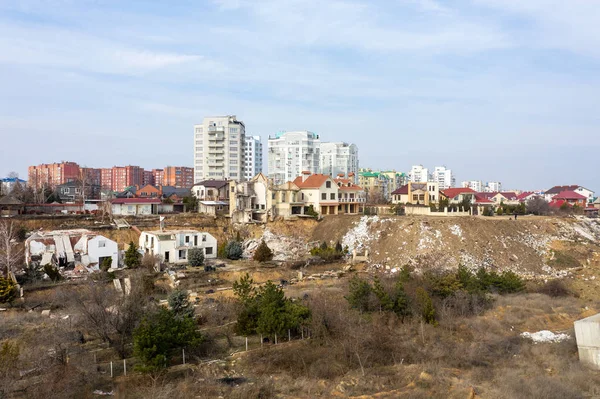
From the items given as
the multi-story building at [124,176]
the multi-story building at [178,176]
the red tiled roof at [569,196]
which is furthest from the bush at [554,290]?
the multi-story building at [124,176]

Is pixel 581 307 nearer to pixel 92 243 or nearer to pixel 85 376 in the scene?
pixel 85 376

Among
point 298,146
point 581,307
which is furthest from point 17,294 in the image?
point 298,146

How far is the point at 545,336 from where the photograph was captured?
20.0m

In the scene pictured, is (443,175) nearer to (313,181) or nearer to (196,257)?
Answer: (313,181)

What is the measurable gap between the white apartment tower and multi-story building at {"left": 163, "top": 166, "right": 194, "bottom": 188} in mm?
29389

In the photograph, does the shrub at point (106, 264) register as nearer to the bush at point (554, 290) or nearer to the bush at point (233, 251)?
the bush at point (233, 251)

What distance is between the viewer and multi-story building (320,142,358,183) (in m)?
99.2

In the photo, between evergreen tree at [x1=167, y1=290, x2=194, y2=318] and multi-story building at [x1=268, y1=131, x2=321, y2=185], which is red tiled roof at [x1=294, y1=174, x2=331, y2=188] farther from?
multi-story building at [x1=268, y1=131, x2=321, y2=185]

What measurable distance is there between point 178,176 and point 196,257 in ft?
257

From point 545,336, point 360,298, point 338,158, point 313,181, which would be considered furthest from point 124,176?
point 545,336

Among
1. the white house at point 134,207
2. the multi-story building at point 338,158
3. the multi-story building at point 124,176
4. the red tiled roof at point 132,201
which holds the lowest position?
the white house at point 134,207

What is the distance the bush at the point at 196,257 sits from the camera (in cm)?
3425

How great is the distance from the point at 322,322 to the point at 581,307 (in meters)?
14.4

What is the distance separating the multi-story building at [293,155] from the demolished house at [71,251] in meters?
55.1
